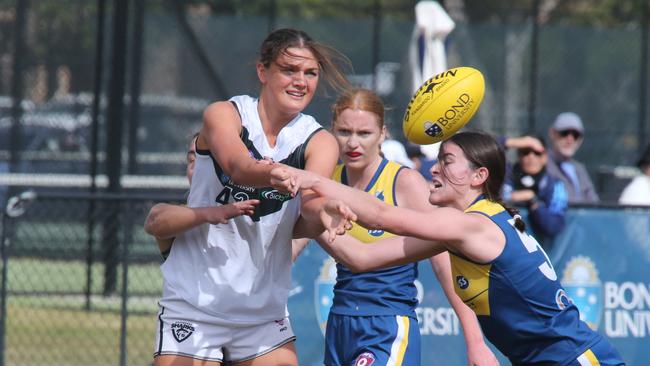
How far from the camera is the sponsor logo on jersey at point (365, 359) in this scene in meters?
5.42

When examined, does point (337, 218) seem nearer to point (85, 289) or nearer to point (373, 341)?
point (373, 341)

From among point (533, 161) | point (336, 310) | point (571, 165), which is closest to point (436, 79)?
point (336, 310)

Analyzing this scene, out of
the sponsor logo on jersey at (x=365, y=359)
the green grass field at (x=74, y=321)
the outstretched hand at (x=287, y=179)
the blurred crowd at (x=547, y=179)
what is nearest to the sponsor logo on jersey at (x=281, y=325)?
the sponsor logo on jersey at (x=365, y=359)

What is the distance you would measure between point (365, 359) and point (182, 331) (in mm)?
1012

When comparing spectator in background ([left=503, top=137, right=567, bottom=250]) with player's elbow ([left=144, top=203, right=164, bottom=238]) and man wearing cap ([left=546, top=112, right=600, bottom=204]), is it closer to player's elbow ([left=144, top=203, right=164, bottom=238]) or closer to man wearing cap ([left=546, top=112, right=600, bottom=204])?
man wearing cap ([left=546, top=112, right=600, bottom=204])

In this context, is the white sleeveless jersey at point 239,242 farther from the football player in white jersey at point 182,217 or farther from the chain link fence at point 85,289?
the chain link fence at point 85,289

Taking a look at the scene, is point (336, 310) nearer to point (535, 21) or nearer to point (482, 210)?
point (482, 210)

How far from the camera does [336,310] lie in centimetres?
562

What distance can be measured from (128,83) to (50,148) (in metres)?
1.14

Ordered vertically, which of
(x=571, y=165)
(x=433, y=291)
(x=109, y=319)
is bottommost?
(x=109, y=319)

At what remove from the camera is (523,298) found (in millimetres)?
4625

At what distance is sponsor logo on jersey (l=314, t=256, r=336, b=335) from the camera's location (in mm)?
7547

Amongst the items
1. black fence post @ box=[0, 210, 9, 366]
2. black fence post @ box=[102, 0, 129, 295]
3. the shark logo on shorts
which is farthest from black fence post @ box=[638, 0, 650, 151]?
the shark logo on shorts

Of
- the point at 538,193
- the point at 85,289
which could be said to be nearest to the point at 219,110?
the point at 538,193
